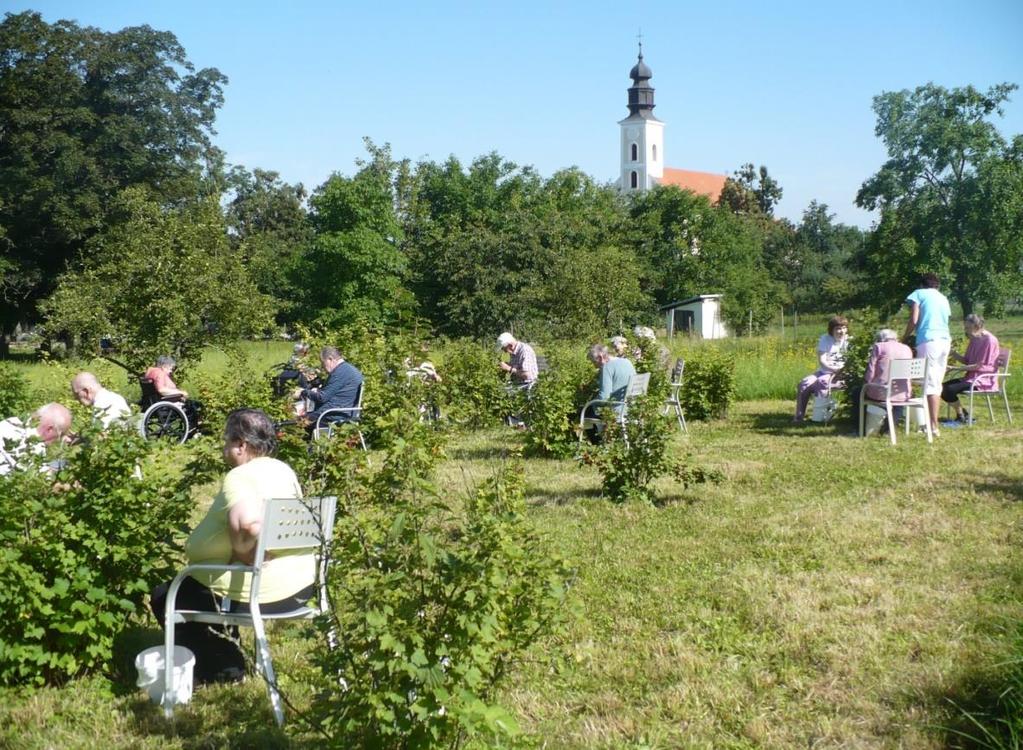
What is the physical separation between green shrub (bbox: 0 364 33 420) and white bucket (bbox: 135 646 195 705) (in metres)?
7.06

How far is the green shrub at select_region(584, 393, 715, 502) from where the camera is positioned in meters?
7.47

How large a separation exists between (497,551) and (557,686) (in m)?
1.55

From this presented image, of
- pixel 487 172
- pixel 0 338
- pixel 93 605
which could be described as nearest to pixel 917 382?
pixel 93 605

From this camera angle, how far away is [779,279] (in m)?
63.8

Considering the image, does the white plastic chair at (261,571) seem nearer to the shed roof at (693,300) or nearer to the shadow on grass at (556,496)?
the shadow on grass at (556,496)

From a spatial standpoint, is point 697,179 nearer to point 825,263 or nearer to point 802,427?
point 825,263

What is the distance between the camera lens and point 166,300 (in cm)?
1518

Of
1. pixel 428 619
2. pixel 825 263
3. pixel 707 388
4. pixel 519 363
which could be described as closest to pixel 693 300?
pixel 825 263

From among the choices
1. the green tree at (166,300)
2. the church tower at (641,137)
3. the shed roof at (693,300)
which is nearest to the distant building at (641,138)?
the church tower at (641,137)

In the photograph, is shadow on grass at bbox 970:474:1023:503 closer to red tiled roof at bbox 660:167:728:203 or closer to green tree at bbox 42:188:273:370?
green tree at bbox 42:188:273:370

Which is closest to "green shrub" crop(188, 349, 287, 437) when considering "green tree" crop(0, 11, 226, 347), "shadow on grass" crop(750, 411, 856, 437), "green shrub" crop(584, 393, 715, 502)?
"green shrub" crop(584, 393, 715, 502)

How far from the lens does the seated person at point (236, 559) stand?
409cm

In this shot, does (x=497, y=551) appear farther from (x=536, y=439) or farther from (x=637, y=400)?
(x=536, y=439)

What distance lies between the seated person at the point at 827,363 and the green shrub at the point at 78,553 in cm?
921
